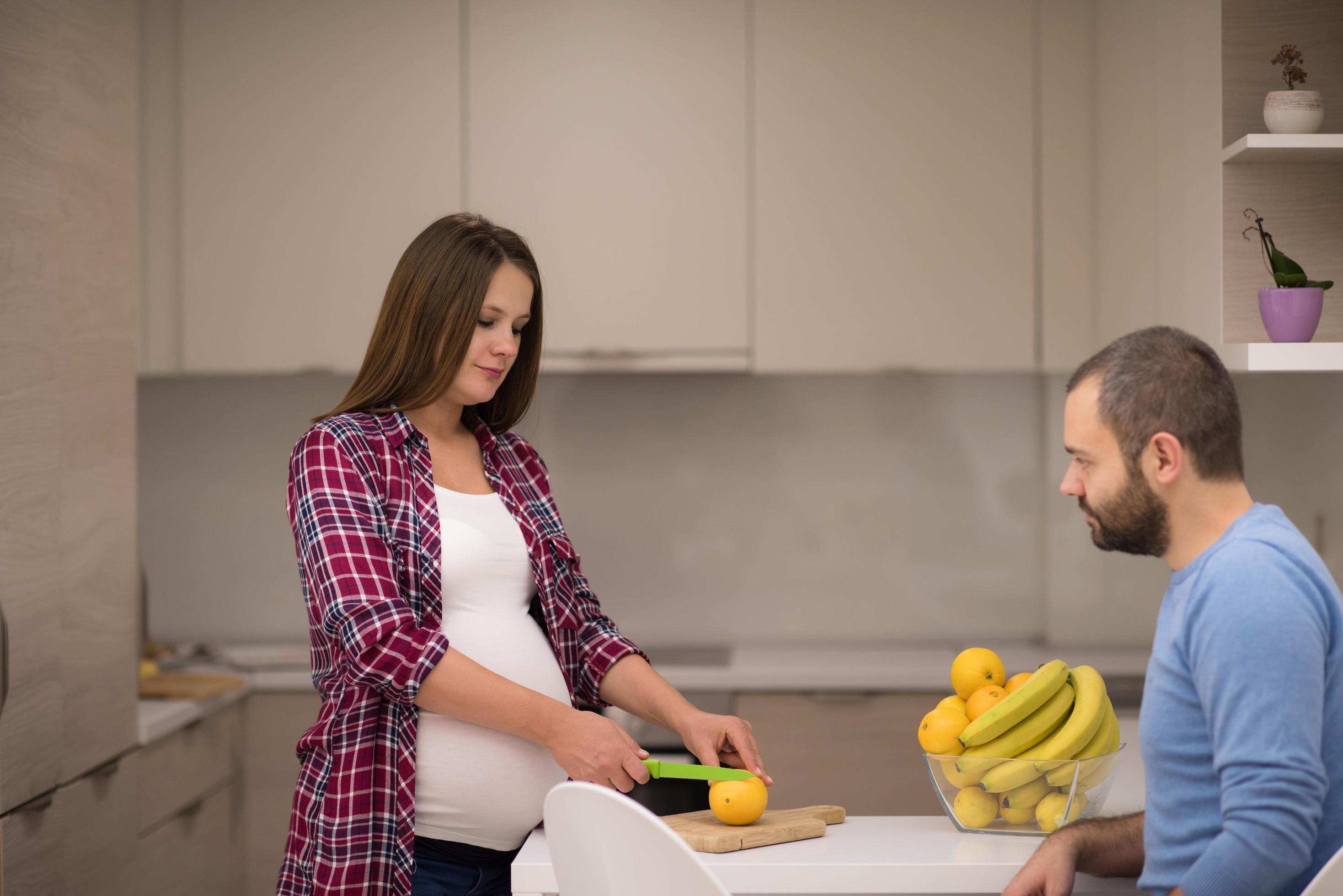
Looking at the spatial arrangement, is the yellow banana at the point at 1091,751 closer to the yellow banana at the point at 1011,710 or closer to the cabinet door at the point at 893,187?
the yellow banana at the point at 1011,710

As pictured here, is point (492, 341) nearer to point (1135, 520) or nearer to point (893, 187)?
point (1135, 520)

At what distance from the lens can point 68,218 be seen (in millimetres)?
1969

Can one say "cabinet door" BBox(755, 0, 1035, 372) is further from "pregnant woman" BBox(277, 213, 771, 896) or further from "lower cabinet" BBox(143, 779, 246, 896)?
"lower cabinet" BBox(143, 779, 246, 896)

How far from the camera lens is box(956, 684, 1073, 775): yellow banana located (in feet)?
4.21

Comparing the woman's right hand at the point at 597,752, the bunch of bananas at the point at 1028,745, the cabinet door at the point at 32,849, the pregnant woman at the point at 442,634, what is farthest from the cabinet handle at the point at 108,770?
the bunch of bananas at the point at 1028,745

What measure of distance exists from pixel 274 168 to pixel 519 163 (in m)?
0.61

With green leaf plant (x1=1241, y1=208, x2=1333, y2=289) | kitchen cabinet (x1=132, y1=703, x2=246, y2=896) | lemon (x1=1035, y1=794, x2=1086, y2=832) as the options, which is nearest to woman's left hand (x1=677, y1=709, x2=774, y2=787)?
lemon (x1=1035, y1=794, x2=1086, y2=832)

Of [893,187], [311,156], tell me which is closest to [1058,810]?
[893,187]

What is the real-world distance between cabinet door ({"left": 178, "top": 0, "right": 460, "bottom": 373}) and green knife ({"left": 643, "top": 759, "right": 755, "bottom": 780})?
1769mm

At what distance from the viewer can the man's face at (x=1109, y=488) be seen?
3.54ft

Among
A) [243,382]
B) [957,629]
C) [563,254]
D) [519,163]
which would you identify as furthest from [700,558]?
[243,382]

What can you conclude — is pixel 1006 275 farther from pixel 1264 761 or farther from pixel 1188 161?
pixel 1264 761

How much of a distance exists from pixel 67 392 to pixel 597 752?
4.05 feet

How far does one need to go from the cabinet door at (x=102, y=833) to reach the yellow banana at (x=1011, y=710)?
155 cm
